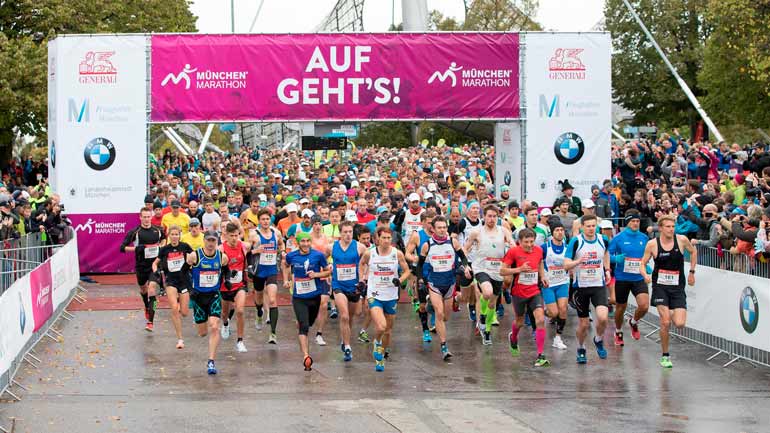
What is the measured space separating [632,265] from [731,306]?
1.31 meters

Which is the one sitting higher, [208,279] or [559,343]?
[208,279]

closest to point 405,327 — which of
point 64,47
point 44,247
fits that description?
point 44,247

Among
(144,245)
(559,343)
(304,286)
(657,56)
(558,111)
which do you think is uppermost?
(657,56)

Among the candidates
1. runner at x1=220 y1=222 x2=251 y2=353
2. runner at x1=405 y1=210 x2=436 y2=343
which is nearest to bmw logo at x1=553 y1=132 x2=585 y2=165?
runner at x1=405 y1=210 x2=436 y2=343

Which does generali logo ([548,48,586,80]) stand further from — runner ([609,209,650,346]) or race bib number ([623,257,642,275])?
race bib number ([623,257,642,275])

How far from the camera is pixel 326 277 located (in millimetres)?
14281

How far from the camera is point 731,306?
14562 millimetres

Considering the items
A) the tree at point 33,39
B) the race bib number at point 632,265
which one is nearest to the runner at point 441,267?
the race bib number at point 632,265

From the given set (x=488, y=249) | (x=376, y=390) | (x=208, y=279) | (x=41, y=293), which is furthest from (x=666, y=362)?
(x=41, y=293)

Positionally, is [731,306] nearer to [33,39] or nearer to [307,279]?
[307,279]

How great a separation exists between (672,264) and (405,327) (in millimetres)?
4809

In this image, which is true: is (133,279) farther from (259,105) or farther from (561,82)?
(561,82)

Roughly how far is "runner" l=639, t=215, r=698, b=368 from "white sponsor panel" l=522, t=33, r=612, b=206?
9.85m

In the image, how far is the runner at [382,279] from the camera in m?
14.0
